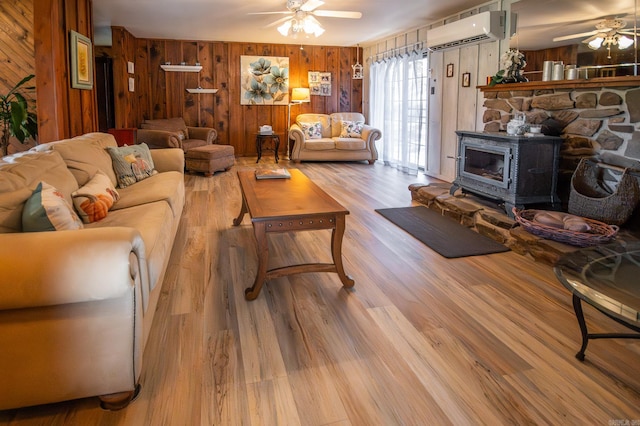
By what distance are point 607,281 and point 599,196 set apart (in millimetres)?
2142

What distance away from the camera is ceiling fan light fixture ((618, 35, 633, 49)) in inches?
137

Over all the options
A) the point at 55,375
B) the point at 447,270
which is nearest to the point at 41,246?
the point at 55,375

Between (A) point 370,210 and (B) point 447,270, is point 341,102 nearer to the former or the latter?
(A) point 370,210

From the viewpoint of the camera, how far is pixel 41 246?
1540 millimetres

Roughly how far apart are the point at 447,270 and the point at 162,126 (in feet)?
20.2

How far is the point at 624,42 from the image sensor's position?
351cm

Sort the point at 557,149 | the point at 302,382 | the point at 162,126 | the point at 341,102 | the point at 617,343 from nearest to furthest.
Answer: the point at 302,382
the point at 617,343
the point at 557,149
the point at 162,126
the point at 341,102

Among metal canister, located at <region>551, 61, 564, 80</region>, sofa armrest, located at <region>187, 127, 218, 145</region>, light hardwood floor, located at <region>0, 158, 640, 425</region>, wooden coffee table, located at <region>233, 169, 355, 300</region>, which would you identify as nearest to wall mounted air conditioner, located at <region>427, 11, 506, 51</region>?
metal canister, located at <region>551, 61, 564, 80</region>

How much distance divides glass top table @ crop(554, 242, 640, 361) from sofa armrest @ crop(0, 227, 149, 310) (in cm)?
171

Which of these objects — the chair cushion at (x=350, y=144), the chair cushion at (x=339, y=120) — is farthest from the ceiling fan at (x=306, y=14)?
the chair cushion at (x=339, y=120)

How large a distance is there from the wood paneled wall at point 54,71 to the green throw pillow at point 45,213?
245 centimetres

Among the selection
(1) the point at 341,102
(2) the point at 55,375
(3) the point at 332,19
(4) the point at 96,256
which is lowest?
(2) the point at 55,375

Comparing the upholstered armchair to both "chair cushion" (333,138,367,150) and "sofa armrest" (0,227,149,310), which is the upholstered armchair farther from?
"sofa armrest" (0,227,149,310)

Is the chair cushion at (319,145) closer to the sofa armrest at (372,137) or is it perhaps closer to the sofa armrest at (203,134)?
the sofa armrest at (372,137)
